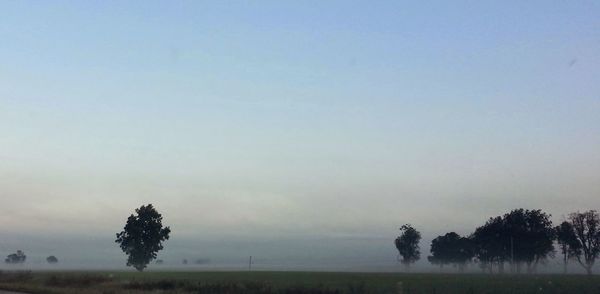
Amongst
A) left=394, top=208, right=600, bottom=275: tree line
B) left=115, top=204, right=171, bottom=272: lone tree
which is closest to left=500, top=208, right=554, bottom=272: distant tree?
left=394, top=208, right=600, bottom=275: tree line

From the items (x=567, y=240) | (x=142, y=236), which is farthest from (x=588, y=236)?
(x=142, y=236)

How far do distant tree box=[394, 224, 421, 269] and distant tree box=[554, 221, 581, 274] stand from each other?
1761 inches

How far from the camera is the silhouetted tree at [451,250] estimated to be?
16554 centimetres

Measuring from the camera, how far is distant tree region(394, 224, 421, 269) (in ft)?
576

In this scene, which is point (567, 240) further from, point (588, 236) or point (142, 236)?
point (142, 236)

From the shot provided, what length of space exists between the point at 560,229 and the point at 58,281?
11001 cm

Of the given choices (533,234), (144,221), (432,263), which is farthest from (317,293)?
(432,263)

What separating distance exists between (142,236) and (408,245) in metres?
82.3

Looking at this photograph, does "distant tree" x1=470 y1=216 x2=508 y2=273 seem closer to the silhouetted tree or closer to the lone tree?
the silhouetted tree

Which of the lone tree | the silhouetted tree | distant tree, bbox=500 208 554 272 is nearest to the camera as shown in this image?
the lone tree

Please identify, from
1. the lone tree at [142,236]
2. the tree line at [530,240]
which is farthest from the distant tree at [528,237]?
the lone tree at [142,236]

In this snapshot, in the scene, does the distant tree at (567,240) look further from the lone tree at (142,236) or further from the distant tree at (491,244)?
the lone tree at (142,236)

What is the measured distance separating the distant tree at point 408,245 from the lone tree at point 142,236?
253 feet

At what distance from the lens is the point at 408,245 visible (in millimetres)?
176625
